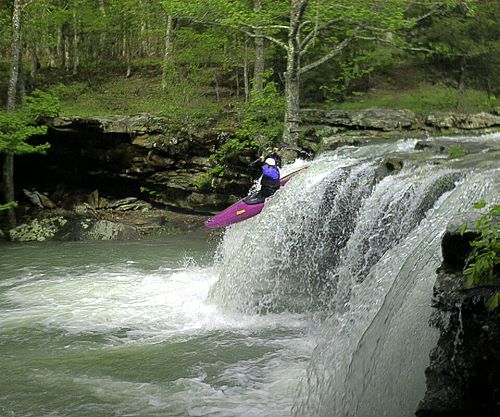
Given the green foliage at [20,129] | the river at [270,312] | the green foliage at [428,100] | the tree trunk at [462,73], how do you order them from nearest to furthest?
the river at [270,312] → the green foliage at [20,129] → the green foliage at [428,100] → the tree trunk at [462,73]

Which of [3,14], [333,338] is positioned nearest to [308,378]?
[333,338]

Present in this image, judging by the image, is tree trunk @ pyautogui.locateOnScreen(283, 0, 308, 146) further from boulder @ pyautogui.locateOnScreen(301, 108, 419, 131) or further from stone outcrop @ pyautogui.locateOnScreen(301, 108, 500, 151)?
boulder @ pyautogui.locateOnScreen(301, 108, 419, 131)

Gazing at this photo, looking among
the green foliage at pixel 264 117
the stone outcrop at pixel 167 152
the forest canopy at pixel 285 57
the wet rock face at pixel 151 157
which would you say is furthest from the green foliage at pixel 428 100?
the wet rock face at pixel 151 157

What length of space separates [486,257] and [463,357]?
23.9 inches

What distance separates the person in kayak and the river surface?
1.74m

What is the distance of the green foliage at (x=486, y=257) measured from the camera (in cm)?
339

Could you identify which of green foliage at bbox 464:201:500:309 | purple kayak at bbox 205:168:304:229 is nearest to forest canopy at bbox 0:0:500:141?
purple kayak at bbox 205:168:304:229

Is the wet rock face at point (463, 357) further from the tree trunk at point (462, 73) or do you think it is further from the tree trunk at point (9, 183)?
the tree trunk at point (462, 73)

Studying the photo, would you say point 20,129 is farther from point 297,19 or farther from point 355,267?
point 355,267

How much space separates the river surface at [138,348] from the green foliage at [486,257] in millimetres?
2223

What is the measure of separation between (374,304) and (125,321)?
3.82 meters

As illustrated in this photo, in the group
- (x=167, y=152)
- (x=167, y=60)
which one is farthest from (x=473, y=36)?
(x=167, y=152)

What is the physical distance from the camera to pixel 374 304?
5172mm

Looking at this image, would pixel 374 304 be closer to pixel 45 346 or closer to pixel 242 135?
pixel 45 346
